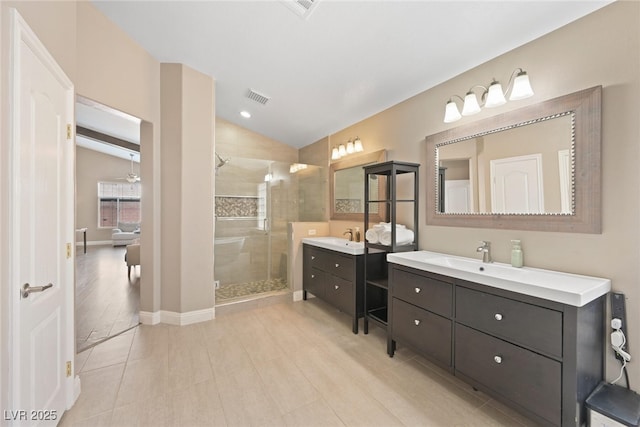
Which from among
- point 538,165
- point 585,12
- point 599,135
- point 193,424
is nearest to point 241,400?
point 193,424

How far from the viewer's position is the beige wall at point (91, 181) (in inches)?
362

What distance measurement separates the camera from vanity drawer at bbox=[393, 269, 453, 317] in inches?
74.0

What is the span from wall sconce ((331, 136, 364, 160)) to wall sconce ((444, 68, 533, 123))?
1.28m

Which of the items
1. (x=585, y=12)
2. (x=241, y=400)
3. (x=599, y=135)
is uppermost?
(x=585, y=12)

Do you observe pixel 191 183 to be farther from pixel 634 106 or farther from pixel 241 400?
pixel 634 106

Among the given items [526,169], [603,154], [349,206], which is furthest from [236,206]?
[603,154]

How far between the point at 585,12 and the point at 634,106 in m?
0.67

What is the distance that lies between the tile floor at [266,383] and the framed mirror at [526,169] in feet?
4.29

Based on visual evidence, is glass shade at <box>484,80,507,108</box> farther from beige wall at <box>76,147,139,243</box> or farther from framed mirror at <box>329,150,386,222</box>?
beige wall at <box>76,147,139,243</box>

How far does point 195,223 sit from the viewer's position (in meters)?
3.10

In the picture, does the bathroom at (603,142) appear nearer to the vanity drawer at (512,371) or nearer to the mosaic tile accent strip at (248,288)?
the vanity drawer at (512,371)

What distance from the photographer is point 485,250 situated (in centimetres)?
208

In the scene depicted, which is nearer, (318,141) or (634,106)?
(634,106)

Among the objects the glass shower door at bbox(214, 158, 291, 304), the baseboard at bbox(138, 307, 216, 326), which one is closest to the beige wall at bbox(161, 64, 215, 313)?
the baseboard at bbox(138, 307, 216, 326)
